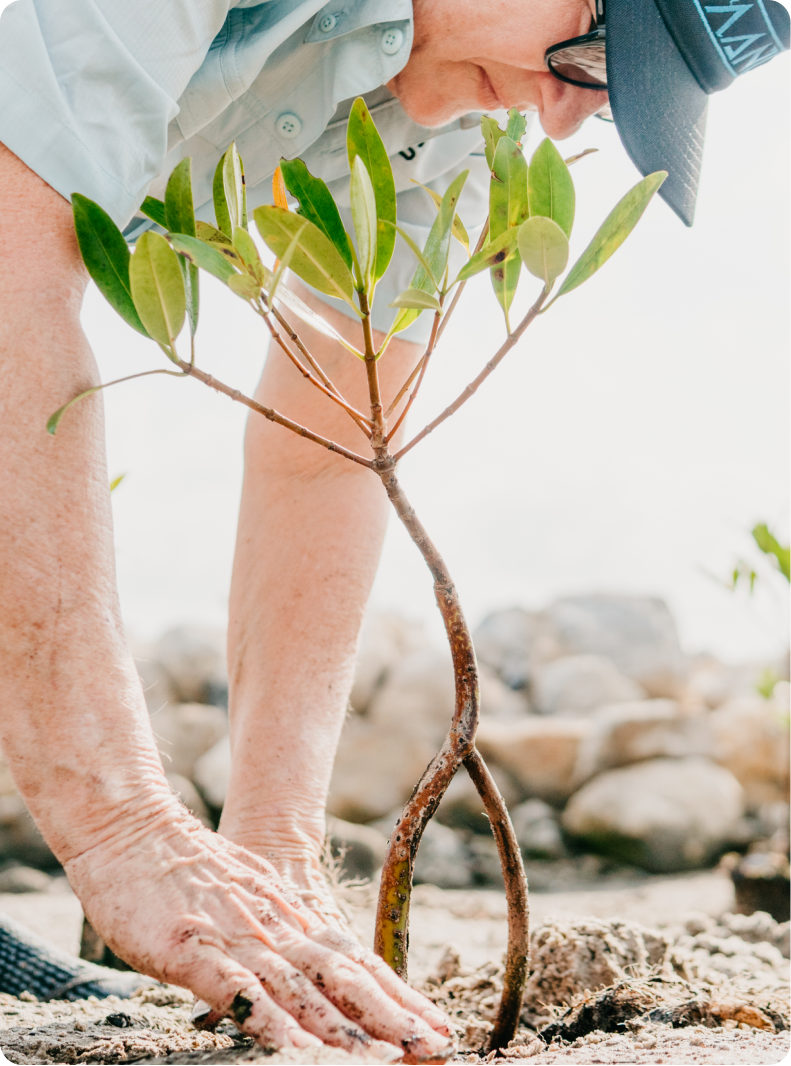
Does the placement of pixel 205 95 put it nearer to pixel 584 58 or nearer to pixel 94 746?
pixel 584 58

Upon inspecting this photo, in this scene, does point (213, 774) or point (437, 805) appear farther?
point (213, 774)

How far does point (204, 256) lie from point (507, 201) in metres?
0.29

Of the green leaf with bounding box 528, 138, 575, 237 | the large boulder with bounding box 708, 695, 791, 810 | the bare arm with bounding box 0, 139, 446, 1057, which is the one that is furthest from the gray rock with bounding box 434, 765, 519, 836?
the green leaf with bounding box 528, 138, 575, 237

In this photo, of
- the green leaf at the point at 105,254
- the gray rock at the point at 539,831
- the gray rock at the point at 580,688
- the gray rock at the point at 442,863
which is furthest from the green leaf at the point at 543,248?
the gray rock at the point at 580,688

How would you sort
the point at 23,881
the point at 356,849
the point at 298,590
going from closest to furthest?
the point at 298,590 < the point at 356,849 < the point at 23,881

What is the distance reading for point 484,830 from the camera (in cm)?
384

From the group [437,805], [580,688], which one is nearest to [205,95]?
[437,805]

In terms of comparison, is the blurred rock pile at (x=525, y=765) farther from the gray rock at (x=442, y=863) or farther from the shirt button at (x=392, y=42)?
the shirt button at (x=392, y=42)

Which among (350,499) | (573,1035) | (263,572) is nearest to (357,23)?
(350,499)

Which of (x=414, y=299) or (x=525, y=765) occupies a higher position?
(x=414, y=299)

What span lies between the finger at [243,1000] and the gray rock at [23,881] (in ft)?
8.20

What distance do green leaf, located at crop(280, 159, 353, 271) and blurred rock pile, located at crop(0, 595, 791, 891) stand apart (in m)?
2.16

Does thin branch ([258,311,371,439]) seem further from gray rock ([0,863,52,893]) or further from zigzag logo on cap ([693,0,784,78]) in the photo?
gray rock ([0,863,52,893])

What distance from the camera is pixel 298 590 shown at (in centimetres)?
121
